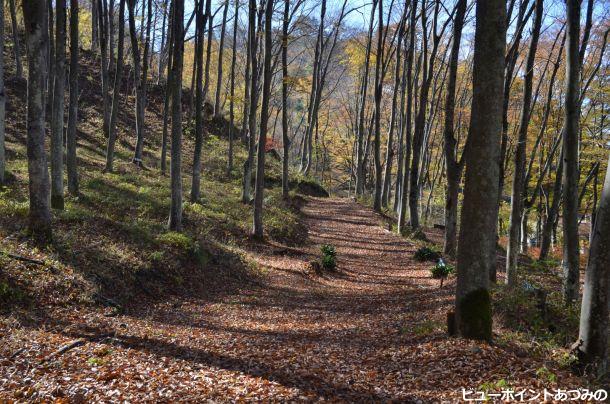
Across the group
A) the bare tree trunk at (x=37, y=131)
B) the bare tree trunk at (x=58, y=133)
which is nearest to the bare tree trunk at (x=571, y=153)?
the bare tree trunk at (x=37, y=131)

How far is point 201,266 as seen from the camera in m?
10.2

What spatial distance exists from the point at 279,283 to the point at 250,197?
8.46 meters

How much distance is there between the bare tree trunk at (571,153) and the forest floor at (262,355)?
209 centimetres

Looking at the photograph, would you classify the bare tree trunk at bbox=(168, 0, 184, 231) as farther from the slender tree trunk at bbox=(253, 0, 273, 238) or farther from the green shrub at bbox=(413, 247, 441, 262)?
the green shrub at bbox=(413, 247, 441, 262)

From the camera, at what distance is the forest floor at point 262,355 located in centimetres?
440

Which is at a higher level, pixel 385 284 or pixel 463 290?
pixel 463 290

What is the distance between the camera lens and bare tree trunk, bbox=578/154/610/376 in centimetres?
459

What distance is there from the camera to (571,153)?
739 centimetres

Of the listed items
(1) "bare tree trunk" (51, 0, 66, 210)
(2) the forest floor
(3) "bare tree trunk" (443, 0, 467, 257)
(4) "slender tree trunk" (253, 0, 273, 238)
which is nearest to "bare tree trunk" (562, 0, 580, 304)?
(2) the forest floor

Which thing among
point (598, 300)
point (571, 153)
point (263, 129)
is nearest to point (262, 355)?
point (598, 300)

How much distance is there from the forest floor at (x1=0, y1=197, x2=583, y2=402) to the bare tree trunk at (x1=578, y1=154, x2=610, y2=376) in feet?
1.18

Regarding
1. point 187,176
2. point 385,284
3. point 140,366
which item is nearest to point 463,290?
point 140,366

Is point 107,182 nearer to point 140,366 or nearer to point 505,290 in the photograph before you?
point 140,366

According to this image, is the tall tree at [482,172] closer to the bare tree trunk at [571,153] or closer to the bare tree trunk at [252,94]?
the bare tree trunk at [571,153]
